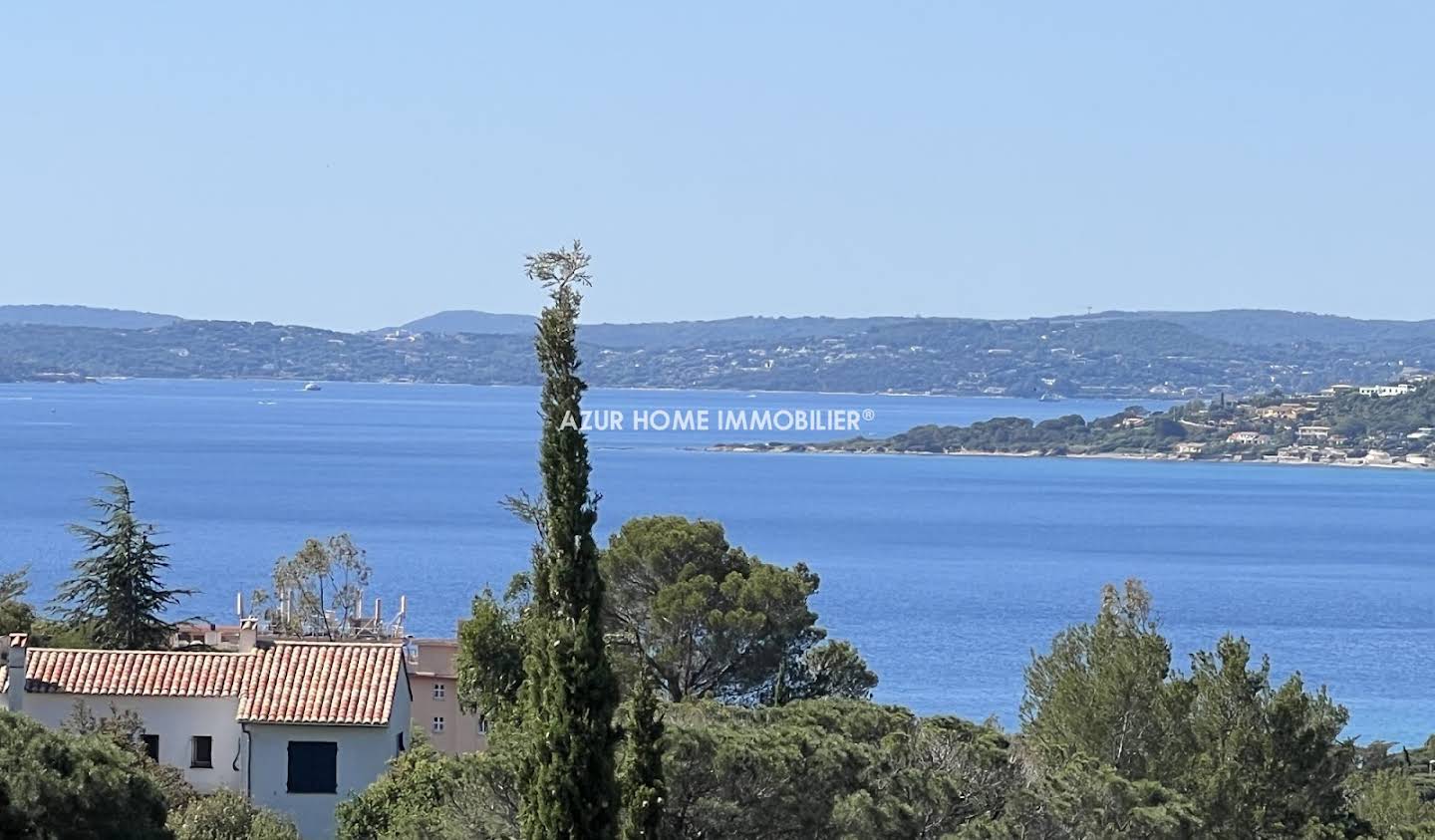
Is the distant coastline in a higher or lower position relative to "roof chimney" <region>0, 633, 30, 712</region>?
lower

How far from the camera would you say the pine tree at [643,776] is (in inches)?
505

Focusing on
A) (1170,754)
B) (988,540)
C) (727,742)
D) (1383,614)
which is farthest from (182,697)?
(988,540)

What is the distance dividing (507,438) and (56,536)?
318ft

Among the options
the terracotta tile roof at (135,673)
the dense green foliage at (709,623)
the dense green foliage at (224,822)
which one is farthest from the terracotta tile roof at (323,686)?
the dense green foliage at (709,623)

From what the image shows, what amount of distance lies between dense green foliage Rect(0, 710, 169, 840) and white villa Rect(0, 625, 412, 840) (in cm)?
479

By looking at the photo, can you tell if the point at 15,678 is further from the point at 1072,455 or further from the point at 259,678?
the point at 1072,455

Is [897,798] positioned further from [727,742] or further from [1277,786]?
[1277,786]

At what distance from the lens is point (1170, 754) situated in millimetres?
21516

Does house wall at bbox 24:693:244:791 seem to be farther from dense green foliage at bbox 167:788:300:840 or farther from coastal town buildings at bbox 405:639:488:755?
coastal town buildings at bbox 405:639:488:755

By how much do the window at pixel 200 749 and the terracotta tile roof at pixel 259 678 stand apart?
46 centimetres

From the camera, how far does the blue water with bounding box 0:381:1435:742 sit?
6359 centimetres

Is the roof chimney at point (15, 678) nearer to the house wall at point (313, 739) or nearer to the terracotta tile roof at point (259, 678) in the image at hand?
the terracotta tile roof at point (259, 678)

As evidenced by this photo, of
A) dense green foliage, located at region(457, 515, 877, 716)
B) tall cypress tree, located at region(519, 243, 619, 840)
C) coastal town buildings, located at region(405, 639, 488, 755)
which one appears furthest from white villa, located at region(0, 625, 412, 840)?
tall cypress tree, located at region(519, 243, 619, 840)

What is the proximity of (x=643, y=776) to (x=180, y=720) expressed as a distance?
36.1 feet
